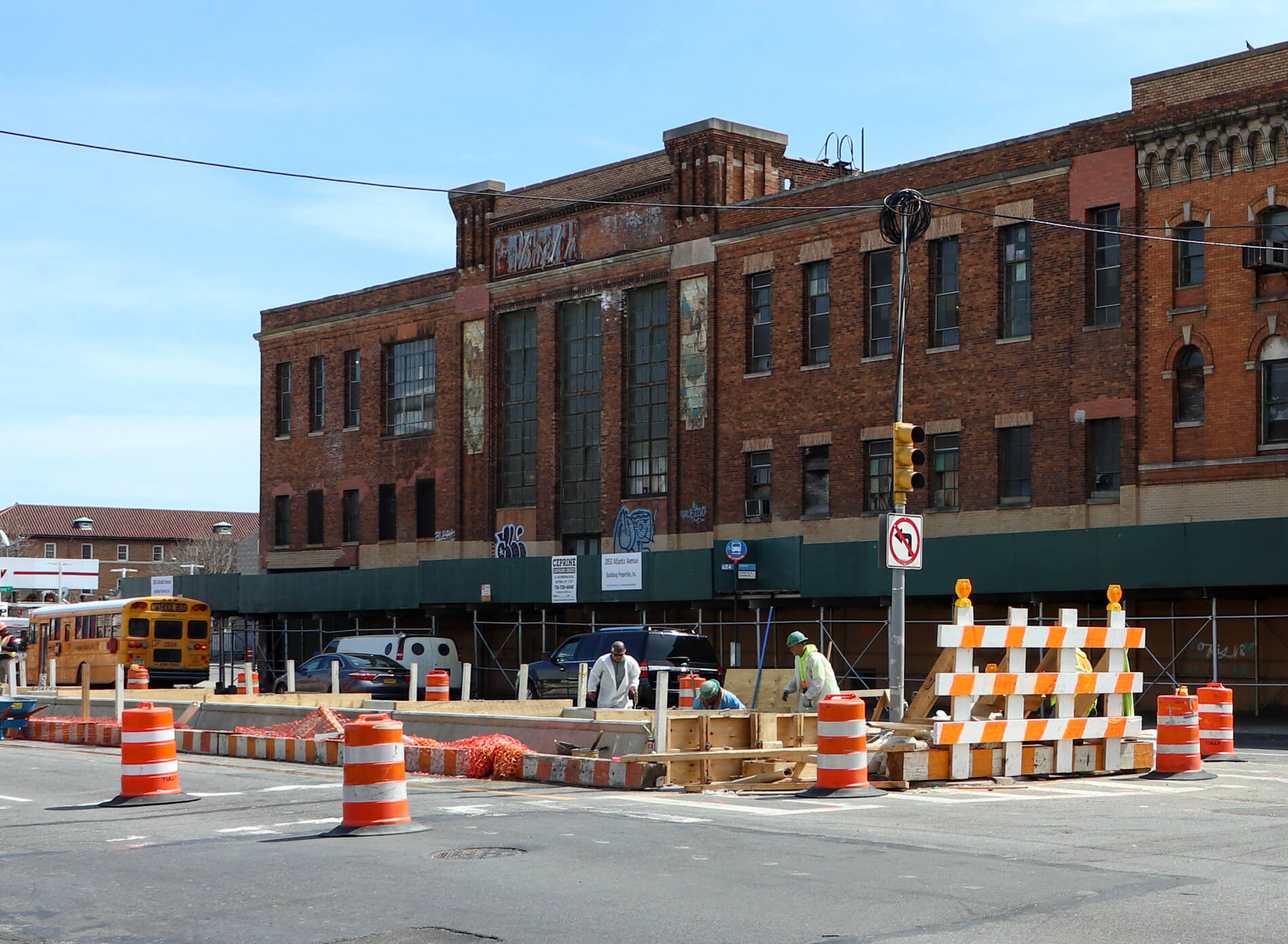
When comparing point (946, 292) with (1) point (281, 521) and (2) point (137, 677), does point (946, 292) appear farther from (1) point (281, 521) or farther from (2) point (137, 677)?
(1) point (281, 521)

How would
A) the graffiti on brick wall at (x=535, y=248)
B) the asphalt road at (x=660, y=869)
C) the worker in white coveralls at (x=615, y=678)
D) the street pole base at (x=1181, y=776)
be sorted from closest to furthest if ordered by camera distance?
the asphalt road at (x=660, y=869)
the street pole base at (x=1181, y=776)
the worker in white coveralls at (x=615, y=678)
the graffiti on brick wall at (x=535, y=248)

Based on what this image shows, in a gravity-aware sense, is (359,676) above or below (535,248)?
below

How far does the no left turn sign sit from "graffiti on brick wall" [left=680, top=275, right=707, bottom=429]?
23253 millimetres

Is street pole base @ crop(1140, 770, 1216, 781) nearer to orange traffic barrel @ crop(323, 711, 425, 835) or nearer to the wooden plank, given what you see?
the wooden plank

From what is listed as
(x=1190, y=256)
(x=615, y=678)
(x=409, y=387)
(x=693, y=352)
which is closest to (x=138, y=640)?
(x=409, y=387)

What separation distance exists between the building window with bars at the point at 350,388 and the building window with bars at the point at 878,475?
20.7 m

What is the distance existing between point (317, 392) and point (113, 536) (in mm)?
78303

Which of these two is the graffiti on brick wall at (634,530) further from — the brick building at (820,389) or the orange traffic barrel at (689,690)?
the orange traffic barrel at (689,690)

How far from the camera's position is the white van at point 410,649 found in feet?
132

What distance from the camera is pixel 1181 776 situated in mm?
17094

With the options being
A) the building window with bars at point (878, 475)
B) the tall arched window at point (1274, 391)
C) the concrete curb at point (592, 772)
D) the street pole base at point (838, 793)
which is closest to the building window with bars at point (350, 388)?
the building window with bars at point (878, 475)

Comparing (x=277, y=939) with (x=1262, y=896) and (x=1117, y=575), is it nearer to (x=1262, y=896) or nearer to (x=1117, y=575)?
(x=1262, y=896)

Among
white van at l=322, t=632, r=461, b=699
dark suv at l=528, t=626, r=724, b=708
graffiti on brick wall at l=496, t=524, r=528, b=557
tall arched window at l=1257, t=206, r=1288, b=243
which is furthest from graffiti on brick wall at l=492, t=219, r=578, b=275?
tall arched window at l=1257, t=206, r=1288, b=243

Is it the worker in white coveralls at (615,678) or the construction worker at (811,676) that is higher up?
the construction worker at (811,676)
